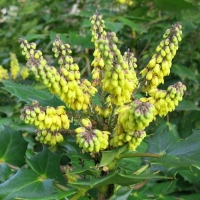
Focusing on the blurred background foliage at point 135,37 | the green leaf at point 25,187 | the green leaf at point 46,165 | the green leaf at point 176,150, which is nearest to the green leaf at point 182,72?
the blurred background foliage at point 135,37

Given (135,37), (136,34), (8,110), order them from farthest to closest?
(136,34) < (135,37) < (8,110)

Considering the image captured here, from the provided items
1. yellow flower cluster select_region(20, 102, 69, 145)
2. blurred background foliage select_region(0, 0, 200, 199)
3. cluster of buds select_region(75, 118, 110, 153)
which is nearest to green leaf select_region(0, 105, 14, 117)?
blurred background foliage select_region(0, 0, 200, 199)

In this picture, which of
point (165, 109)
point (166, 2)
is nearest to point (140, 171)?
point (165, 109)

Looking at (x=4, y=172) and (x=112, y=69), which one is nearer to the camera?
(x=112, y=69)

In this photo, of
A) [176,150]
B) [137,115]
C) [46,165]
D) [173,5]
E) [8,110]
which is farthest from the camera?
[173,5]

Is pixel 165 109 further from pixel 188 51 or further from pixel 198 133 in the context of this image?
pixel 188 51

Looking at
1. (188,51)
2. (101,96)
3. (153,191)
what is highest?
(101,96)

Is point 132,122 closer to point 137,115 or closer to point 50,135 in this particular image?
point 137,115

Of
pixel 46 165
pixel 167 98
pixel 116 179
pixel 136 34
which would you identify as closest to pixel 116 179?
pixel 116 179
